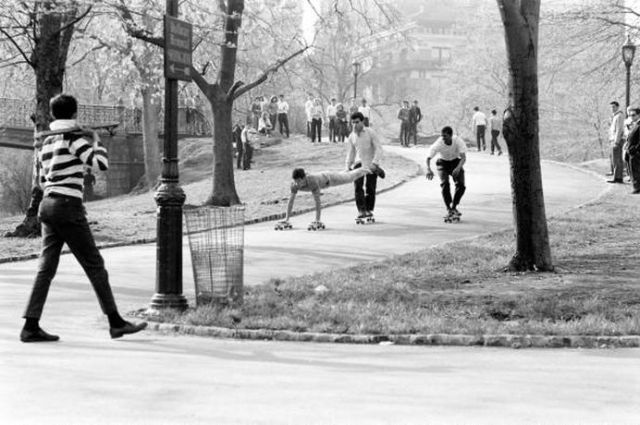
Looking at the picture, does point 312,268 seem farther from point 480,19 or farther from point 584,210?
point 480,19

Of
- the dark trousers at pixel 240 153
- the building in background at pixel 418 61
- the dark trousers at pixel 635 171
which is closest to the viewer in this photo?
the dark trousers at pixel 635 171

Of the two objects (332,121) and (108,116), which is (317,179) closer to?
(332,121)

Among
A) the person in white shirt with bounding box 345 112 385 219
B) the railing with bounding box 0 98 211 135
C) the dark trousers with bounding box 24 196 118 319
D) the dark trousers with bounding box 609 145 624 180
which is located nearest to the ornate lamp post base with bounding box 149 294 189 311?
the dark trousers with bounding box 24 196 118 319

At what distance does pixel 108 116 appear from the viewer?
2052 inches

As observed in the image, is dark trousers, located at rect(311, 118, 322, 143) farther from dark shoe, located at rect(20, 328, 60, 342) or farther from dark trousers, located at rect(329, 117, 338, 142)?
dark shoe, located at rect(20, 328, 60, 342)

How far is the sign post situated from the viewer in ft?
32.8

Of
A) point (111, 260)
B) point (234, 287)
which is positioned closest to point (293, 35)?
point (111, 260)

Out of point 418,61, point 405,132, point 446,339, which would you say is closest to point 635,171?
point 446,339

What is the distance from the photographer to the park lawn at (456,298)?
29.3 ft

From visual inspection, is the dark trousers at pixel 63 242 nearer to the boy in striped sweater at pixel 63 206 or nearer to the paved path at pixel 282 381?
the boy in striped sweater at pixel 63 206

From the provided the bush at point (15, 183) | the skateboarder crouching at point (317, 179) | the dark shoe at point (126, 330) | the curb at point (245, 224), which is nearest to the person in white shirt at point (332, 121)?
the bush at point (15, 183)

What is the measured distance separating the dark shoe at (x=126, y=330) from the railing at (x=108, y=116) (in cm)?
4231

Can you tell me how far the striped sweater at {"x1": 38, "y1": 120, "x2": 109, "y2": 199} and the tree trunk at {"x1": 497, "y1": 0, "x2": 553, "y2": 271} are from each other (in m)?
5.67

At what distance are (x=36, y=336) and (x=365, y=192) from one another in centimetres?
1136
